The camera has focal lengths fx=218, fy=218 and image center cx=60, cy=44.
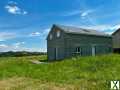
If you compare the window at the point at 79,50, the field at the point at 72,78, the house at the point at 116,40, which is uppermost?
the house at the point at 116,40

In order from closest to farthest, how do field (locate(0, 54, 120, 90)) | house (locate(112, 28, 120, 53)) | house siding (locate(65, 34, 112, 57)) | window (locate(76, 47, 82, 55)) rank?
field (locate(0, 54, 120, 90)) → house siding (locate(65, 34, 112, 57)) → window (locate(76, 47, 82, 55)) → house (locate(112, 28, 120, 53))

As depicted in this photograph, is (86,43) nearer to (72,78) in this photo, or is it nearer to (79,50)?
(79,50)

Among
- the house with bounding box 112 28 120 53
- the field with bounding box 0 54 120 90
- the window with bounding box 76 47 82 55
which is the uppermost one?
the house with bounding box 112 28 120 53

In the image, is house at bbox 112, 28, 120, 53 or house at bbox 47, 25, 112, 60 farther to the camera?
house at bbox 112, 28, 120, 53

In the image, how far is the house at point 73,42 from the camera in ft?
103

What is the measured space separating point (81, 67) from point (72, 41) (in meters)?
12.8

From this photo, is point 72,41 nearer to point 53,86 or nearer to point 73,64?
point 73,64

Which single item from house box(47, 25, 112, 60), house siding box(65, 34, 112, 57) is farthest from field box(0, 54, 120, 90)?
house box(47, 25, 112, 60)

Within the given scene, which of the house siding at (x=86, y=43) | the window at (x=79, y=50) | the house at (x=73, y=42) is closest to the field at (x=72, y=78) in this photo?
the house siding at (x=86, y=43)

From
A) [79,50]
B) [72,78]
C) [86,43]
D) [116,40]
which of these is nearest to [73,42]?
[79,50]

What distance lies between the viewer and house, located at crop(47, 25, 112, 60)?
31.5 metres

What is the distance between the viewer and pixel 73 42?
31.6 m

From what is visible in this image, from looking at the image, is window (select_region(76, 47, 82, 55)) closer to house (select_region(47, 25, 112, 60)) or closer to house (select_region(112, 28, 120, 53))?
house (select_region(47, 25, 112, 60))

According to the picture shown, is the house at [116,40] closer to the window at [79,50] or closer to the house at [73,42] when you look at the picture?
the house at [73,42]
